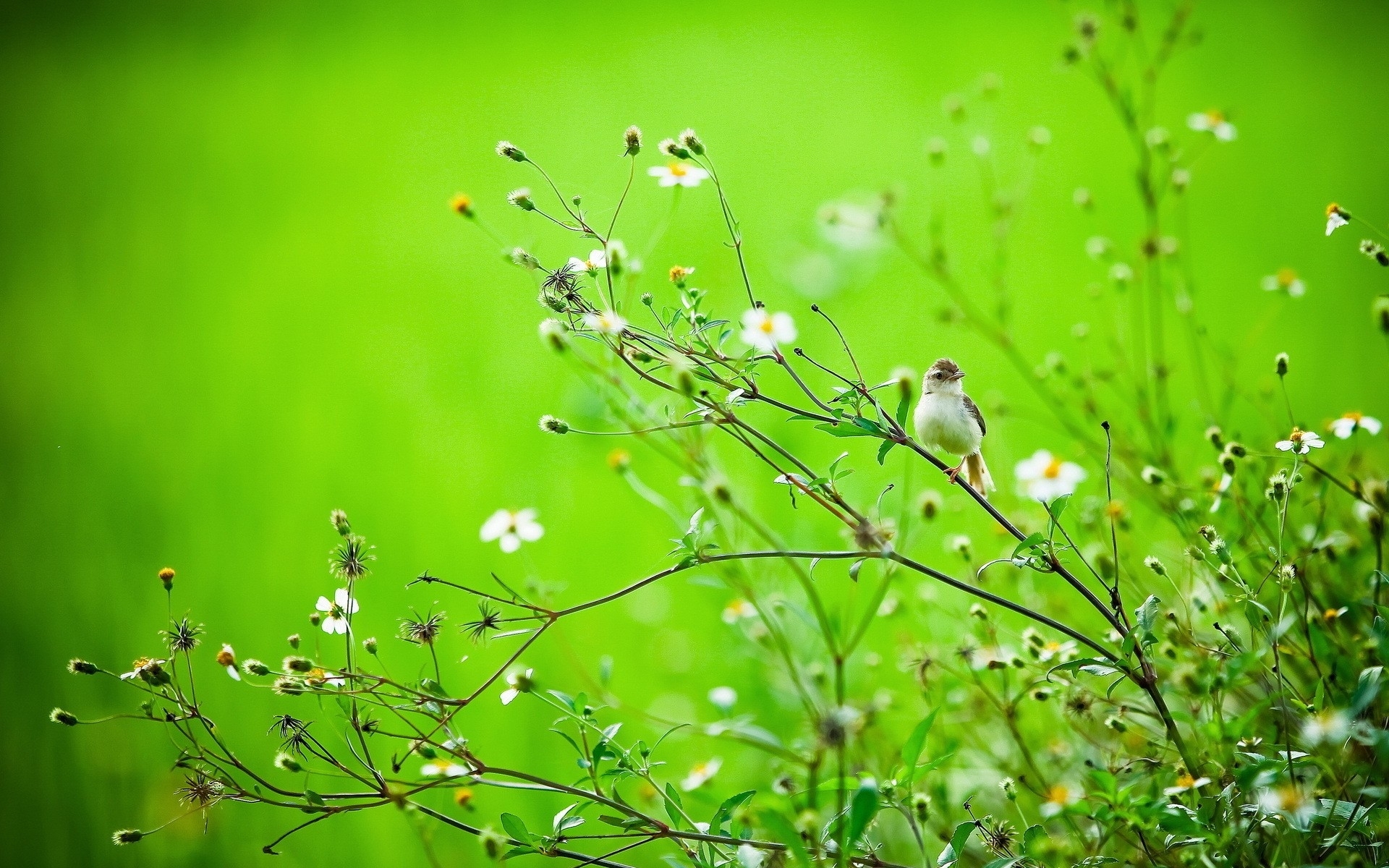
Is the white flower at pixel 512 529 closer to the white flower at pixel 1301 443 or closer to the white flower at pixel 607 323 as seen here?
the white flower at pixel 607 323

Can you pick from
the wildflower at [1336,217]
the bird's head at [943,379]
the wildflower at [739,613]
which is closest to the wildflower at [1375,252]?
the wildflower at [1336,217]

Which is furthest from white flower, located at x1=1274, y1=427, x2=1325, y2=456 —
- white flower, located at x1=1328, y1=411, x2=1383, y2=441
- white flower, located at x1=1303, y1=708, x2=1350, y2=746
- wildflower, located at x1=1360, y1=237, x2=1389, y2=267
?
white flower, located at x1=1303, y1=708, x2=1350, y2=746

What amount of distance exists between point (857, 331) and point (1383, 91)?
225cm

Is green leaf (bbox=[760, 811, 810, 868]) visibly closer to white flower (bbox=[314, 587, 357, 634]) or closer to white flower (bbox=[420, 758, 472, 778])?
white flower (bbox=[420, 758, 472, 778])

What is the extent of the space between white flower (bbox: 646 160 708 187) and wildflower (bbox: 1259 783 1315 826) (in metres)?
0.86

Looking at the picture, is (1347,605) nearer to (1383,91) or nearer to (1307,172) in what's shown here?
(1307,172)

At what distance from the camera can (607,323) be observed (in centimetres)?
92

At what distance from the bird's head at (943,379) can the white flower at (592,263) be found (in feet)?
2.04

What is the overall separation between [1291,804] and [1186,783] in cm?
20

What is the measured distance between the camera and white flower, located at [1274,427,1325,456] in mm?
1115

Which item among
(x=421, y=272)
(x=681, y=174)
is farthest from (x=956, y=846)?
(x=421, y=272)

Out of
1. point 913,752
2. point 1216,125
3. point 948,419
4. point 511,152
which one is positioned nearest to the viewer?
point 913,752

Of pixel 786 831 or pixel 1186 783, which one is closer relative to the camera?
pixel 786 831

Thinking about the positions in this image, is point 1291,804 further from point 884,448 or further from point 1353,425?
point 1353,425
